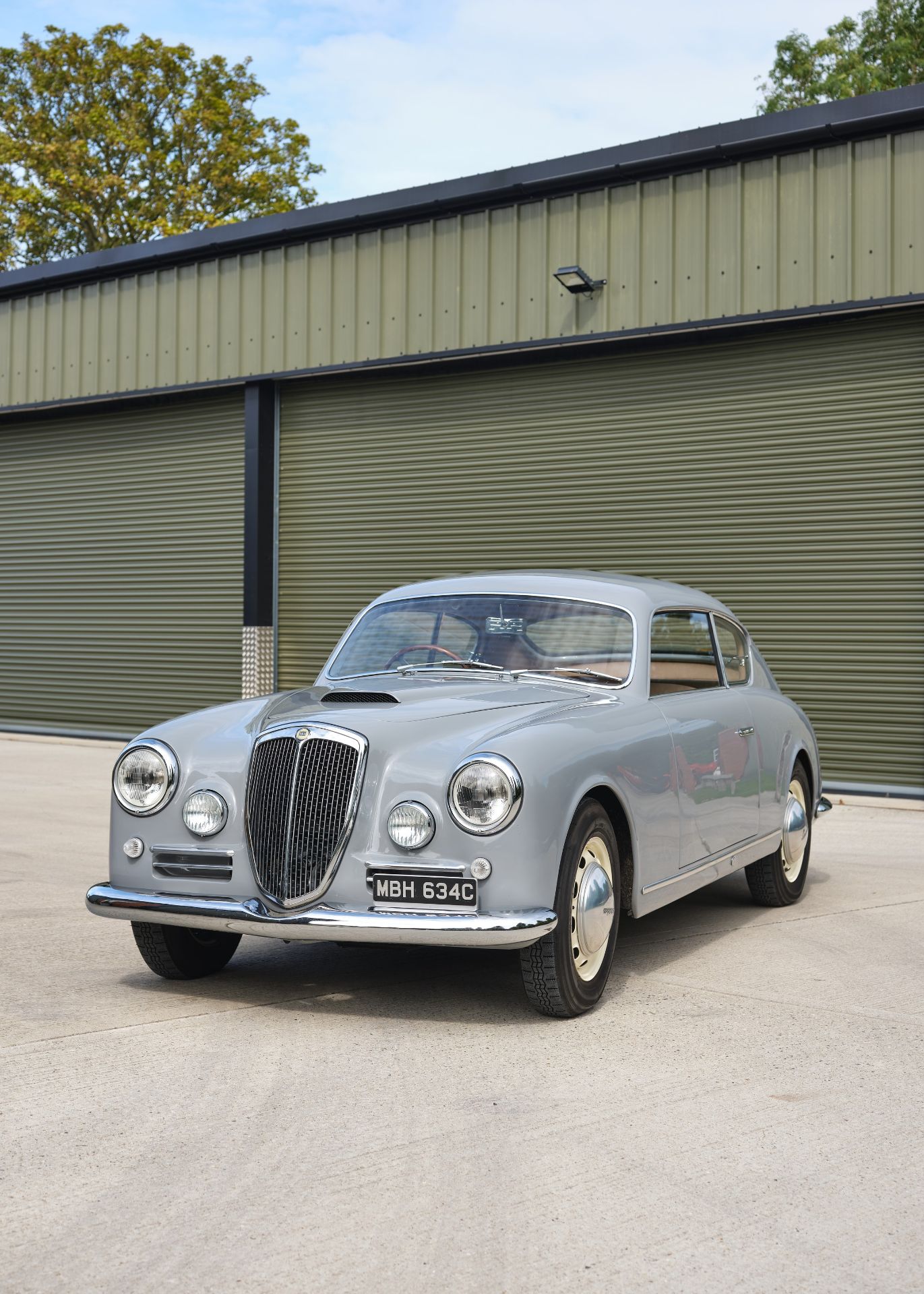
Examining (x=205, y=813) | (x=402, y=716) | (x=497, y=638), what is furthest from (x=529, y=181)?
(x=205, y=813)

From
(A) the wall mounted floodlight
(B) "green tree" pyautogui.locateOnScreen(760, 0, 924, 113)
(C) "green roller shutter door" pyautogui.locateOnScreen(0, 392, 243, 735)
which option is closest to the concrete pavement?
(A) the wall mounted floodlight

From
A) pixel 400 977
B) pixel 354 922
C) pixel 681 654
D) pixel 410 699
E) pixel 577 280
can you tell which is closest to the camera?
pixel 354 922

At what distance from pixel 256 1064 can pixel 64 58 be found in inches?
1443

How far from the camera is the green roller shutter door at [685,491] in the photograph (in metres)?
12.0

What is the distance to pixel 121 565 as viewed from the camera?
55.8 feet

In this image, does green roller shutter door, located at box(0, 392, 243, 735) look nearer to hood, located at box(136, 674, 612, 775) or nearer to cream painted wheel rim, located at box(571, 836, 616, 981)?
hood, located at box(136, 674, 612, 775)

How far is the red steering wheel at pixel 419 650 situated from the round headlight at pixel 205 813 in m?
1.37

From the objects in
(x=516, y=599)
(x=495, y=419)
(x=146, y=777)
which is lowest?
(x=146, y=777)

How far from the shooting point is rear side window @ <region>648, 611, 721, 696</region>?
5914mm

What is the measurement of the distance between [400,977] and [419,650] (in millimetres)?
1419

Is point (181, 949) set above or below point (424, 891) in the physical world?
below

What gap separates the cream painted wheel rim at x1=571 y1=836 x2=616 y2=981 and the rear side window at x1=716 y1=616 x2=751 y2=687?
1.95 m

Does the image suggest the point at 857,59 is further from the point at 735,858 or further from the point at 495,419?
the point at 735,858

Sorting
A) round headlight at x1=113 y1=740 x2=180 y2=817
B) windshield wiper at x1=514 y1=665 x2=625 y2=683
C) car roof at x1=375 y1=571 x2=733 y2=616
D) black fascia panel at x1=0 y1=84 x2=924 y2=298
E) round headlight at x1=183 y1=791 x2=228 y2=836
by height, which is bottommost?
round headlight at x1=183 y1=791 x2=228 y2=836
